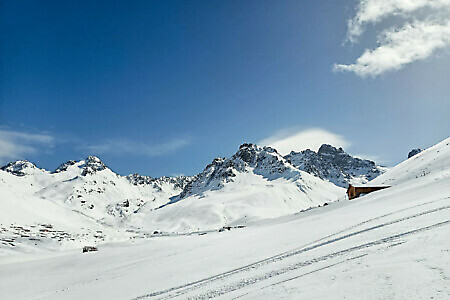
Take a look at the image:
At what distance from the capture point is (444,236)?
9.62m

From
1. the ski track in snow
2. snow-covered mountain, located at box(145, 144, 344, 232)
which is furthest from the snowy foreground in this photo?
snow-covered mountain, located at box(145, 144, 344, 232)

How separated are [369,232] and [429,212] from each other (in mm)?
2954

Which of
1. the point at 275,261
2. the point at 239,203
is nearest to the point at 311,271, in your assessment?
the point at 275,261

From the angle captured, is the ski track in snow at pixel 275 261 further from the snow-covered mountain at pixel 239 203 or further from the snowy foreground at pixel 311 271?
the snow-covered mountain at pixel 239 203

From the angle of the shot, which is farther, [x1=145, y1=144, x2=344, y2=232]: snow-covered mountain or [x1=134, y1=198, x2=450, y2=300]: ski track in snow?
[x1=145, y1=144, x2=344, y2=232]: snow-covered mountain

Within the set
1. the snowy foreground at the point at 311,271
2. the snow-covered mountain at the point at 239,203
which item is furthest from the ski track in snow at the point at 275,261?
the snow-covered mountain at the point at 239,203

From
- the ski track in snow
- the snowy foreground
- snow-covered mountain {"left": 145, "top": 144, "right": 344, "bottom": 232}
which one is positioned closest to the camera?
the snowy foreground

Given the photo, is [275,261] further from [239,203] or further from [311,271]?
[239,203]

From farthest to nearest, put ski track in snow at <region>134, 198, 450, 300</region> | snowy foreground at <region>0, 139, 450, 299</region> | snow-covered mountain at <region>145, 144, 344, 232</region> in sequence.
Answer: snow-covered mountain at <region>145, 144, 344, 232</region>
ski track in snow at <region>134, 198, 450, 300</region>
snowy foreground at <region>0, 139, 450, 299</region>

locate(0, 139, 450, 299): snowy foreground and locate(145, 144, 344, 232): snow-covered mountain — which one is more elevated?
locate(145, 144, 344, 232): snow-covered mountain

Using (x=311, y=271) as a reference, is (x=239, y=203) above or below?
above

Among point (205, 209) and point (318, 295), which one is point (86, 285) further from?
point (205, 209)

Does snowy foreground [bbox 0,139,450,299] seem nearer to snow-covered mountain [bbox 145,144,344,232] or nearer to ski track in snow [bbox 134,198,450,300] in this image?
ski track in snow [bbox 134,198,450,300]

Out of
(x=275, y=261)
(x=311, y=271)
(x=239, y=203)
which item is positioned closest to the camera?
(x=311, y=271)
